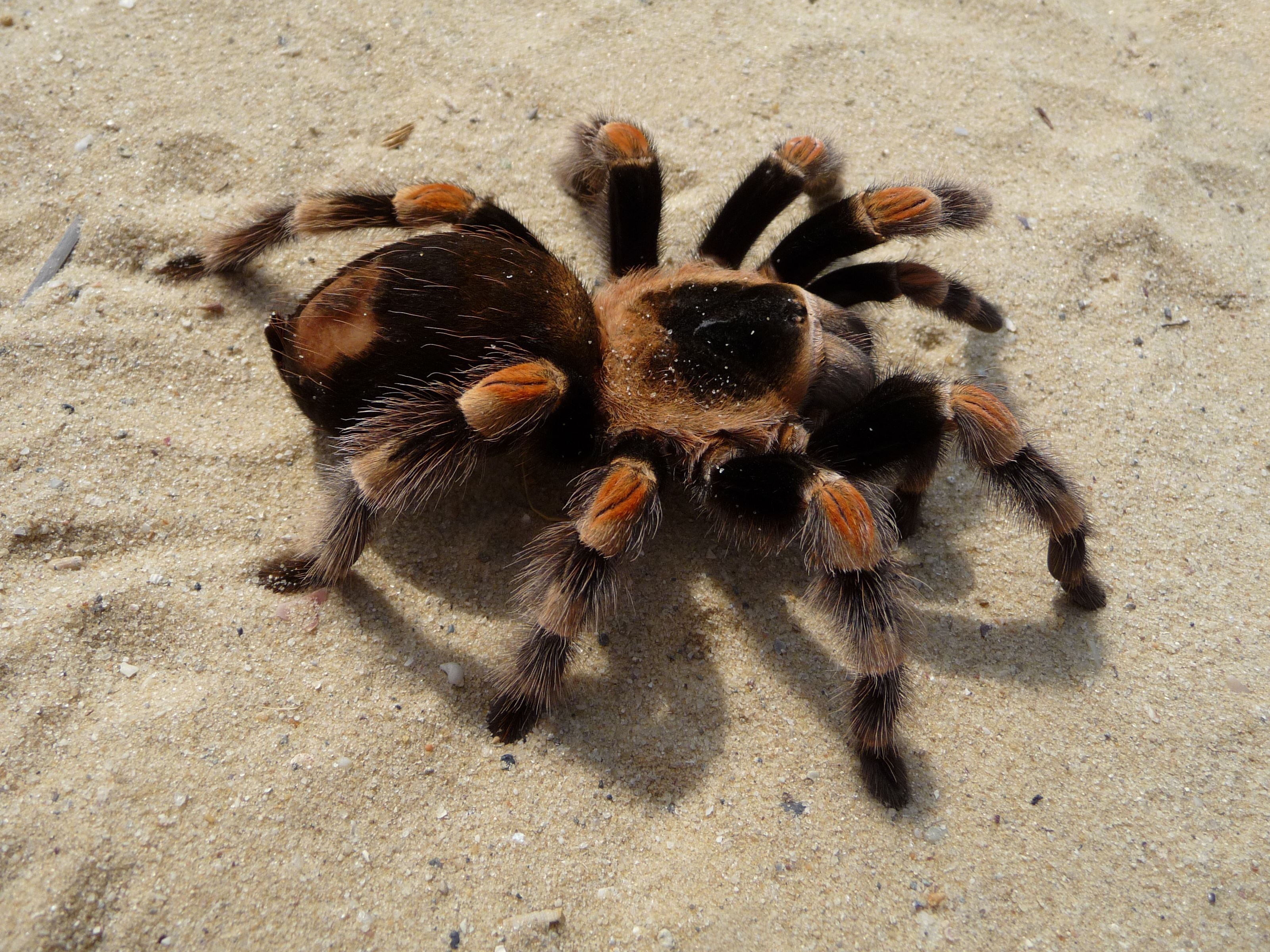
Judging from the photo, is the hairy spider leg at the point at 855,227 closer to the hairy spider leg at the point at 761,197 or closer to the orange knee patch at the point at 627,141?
the hairy spider leg at the point at 761,197

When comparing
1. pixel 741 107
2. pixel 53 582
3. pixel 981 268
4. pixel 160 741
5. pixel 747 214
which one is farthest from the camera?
pixel 741 107

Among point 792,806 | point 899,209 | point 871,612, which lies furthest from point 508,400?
point 899,209

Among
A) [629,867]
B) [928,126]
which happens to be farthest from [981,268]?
[629,867]

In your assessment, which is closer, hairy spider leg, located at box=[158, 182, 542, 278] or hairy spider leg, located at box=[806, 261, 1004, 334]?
hairy spider leg, located at box=[158, 182, 542, 278]

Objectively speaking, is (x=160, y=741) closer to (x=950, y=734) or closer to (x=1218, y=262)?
(x=950, y=734)

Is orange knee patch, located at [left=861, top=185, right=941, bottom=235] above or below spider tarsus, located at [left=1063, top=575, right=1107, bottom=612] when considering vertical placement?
above

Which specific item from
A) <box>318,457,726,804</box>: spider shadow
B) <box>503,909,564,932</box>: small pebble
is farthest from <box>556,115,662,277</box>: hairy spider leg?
<box>503,909,564,932</box>: small pebble

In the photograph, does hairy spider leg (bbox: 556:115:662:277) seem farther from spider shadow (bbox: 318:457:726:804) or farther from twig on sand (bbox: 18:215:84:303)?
twig on sand (bbox: 18:215:84:303)

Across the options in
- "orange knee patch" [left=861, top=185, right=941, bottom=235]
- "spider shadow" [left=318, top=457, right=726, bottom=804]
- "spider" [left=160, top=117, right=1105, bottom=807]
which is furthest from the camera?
"orange knee patch" [left=861, top=185, right=941, bottom=235]

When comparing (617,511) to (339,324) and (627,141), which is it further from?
(627,141)
